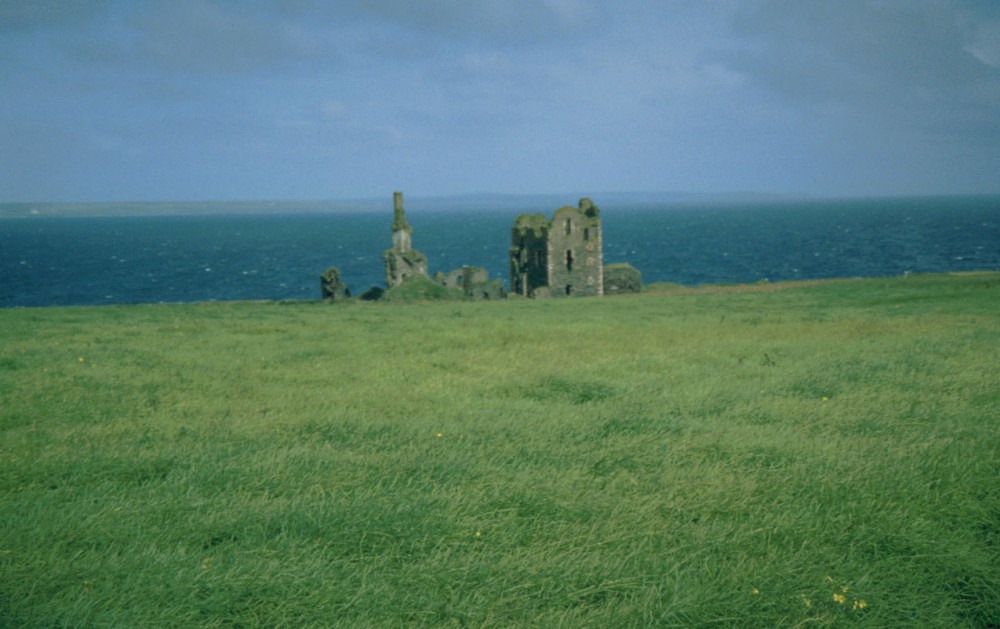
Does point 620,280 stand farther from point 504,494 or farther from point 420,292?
point 504,494

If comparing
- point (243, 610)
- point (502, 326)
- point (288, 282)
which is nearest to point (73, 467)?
point (243, 610)

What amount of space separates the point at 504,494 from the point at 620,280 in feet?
162

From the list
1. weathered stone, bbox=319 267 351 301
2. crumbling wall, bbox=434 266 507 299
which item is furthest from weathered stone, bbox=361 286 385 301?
crumbling wall, bbox=434 266 507 299

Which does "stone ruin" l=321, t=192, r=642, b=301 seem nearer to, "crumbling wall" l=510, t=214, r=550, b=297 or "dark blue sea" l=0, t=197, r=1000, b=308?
"crumbling wall" l=510, t=214, r=550, b=297

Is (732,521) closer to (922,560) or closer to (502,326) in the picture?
(922,560)

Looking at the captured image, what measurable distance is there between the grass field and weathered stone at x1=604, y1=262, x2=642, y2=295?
40.9m

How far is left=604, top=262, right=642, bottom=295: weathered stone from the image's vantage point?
2165 inches

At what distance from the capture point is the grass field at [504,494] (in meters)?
5.29

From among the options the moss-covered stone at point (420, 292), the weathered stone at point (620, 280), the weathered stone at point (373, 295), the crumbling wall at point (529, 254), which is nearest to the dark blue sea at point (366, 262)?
the crumbling wall at point (529, 254)

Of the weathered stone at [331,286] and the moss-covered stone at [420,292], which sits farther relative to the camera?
the weathered stone at [331,286]

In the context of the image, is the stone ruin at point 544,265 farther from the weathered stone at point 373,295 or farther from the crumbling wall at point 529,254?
the weathered stone at point 373,295

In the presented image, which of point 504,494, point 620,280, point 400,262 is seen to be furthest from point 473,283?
point 504,494

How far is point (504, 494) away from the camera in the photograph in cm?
695

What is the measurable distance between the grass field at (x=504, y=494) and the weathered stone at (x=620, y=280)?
40883 mm
